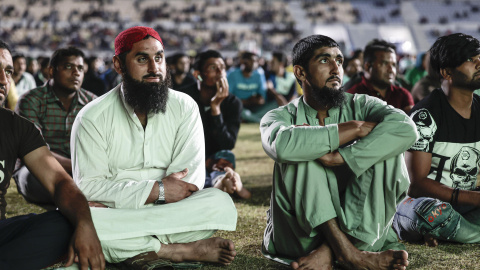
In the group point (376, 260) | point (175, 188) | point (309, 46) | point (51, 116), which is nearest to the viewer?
point (376, 260)

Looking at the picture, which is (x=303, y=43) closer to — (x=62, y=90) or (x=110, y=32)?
(x=62, y=90)

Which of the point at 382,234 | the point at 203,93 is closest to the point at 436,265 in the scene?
the point at 382,234

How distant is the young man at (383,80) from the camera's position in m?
4.85

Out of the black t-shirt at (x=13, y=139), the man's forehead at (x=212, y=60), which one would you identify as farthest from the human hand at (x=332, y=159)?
the man's forehead at (x=212, y=60)

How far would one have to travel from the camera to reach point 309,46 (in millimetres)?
2953

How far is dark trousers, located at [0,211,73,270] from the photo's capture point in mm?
2148

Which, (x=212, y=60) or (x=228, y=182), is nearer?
(x=228, y=182)

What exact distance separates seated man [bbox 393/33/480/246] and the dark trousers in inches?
79.9

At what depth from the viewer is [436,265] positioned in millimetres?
2787

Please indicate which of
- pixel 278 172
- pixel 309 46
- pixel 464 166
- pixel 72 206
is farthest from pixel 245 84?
pixel 72 206

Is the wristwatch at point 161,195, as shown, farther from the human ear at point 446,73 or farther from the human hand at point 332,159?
the human ear at point 446,73

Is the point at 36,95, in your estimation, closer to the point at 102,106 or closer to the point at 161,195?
Result: the point at 102,106

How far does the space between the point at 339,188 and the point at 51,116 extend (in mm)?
2675

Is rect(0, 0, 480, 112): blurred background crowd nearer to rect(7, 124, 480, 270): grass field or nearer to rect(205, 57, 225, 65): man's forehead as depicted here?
rect(205, 57, 225, 65): man's forehead
